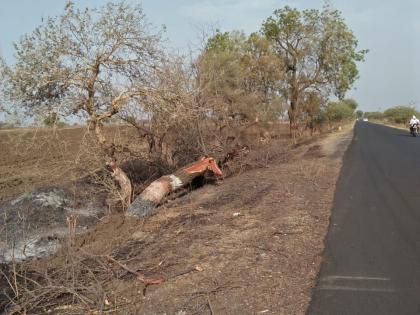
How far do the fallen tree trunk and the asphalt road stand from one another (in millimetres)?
3823

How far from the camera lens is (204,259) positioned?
6.89 meters

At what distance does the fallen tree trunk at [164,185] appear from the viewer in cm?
1073

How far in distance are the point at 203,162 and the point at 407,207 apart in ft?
19.3

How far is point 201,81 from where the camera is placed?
16203mm

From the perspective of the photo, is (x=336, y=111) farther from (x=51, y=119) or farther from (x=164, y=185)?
(x=51, y=119)

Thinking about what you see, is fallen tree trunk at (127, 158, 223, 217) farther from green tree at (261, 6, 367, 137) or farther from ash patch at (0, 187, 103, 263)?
green tree at (261, 6, 367, 137)

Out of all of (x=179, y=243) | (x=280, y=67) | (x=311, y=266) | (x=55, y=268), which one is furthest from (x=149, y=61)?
(x=280, y=67)

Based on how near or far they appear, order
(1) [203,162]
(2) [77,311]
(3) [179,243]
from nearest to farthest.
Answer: (2) [77,311]
(3) [179,243]
(1) [203,162]

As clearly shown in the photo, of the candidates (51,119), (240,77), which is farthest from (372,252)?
(240,77)

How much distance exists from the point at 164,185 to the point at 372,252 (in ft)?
19.8

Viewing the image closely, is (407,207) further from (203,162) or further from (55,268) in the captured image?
(55,268)

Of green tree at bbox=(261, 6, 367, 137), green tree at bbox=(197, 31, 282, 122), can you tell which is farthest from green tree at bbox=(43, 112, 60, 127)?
green tree at bbox=(261, 6, 367, 137)

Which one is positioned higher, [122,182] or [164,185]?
[122,182]

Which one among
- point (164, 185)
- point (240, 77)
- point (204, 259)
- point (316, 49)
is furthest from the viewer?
point (316, 49)
